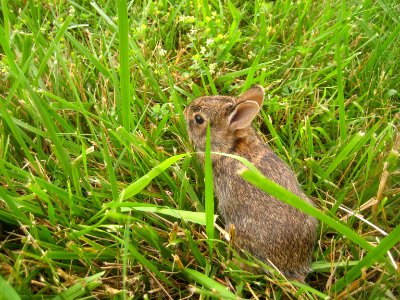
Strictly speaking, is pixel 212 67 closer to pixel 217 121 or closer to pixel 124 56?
pixel 217 121

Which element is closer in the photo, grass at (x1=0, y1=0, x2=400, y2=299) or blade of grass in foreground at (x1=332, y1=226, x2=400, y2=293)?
blade of grass in foreground at (x1=332, y1=226, x2=400, y2=293)

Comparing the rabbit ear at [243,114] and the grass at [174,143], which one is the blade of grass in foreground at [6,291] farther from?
the rabbit ear at [243,114]

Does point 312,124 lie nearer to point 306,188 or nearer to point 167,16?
point 306,188

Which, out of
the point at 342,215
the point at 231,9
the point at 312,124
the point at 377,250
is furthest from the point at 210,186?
the point at 231,9

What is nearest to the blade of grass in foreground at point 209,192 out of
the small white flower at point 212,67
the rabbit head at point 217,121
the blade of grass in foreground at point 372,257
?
the blade of grass in foreground at point 372,257

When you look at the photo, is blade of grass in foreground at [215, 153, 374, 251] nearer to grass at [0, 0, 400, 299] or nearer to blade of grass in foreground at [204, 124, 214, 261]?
grass at [0, 0, 400, 299]

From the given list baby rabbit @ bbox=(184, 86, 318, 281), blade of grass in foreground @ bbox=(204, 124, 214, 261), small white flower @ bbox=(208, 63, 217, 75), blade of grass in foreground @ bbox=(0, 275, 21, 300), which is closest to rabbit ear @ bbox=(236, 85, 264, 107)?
baby rabbit @ bbox=(184, 86, 318, 281)

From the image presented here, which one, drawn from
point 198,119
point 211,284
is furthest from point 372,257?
point 198,119
